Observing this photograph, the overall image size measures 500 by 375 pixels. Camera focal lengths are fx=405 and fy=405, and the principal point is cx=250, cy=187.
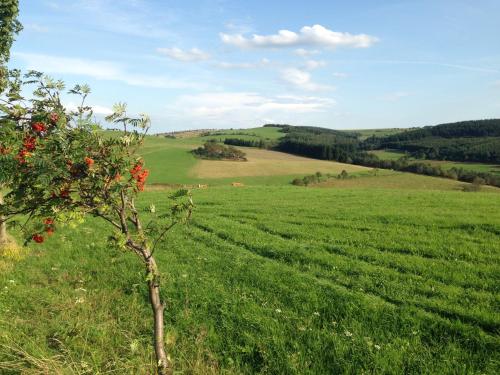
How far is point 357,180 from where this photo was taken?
6994 centimetres

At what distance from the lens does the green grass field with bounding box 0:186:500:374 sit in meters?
7.41

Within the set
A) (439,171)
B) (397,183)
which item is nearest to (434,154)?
(439,171)

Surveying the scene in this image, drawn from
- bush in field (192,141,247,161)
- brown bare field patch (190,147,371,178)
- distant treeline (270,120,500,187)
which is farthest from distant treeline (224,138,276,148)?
brown bare field patch (190,147,371,178)

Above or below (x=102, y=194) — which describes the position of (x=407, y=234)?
below

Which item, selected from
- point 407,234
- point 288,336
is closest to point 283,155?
point 407,234

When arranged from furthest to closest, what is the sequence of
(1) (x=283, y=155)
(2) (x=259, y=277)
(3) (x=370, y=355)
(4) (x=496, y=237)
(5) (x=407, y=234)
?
(1) (x=283, y=155) → (5) (x=407, y=234) → (4) (x=496, y=237) → (2) (x=259, y=277) → (3) (x=370, y=355)

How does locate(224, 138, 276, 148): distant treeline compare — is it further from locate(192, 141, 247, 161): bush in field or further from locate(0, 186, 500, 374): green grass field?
locate(0, 186, 500, 374): green grass field

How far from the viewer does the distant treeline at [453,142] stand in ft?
319

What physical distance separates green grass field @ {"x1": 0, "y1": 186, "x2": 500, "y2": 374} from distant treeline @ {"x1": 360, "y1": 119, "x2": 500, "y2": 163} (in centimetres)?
9092

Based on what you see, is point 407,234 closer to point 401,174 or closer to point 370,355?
point 370,355

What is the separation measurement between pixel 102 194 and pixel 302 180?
6600cm

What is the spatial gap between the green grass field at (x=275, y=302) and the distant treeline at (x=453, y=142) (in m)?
90.9

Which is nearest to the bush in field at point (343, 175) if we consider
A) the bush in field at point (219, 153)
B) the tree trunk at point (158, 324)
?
the bush in field at point (219, 153)

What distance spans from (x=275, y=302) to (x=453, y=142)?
424 feet
